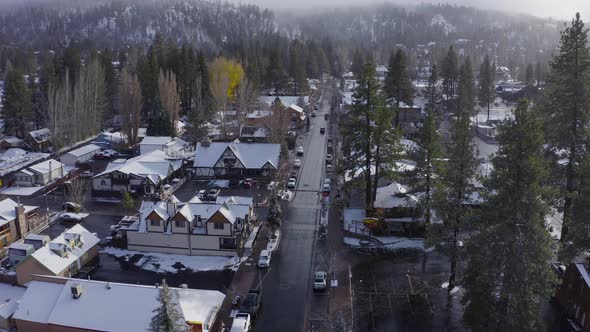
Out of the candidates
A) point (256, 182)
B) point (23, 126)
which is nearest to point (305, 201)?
point (256, 182)

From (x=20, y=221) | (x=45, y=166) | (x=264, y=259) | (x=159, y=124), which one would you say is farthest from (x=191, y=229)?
(x=159, y=124)

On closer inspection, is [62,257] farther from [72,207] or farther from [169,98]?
[169,98]

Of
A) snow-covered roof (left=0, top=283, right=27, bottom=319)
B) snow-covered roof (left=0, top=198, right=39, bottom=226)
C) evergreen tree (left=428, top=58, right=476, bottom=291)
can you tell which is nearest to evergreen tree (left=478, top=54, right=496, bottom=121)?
evergreen tree (left=428, top=58, right=476, bottom=291)

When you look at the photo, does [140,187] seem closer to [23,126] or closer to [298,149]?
[298,149]

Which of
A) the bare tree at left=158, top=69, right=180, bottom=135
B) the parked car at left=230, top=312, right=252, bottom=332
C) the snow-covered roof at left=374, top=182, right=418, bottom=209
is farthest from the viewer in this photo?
the bare tree at left=158, top=69, right=180, bottom=135

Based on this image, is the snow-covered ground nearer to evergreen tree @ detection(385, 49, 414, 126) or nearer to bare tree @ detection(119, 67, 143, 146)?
bare tree @ detection(119, 67, 143, 146)

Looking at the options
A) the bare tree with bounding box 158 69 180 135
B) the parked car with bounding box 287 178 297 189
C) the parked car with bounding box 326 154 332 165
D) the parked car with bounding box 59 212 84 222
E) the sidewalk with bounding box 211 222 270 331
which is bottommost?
the parked car with bounding box 59 212 84 222
